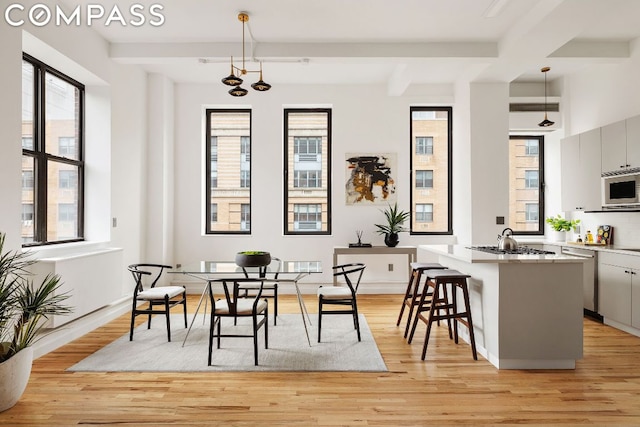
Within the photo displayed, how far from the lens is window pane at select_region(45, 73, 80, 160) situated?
4.33 meters

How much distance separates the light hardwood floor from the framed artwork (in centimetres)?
321

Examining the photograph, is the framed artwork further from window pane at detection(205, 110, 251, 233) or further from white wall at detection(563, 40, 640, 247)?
white wall at detection(563, 40, 640, 247)

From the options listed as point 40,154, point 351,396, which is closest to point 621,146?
point 351,396

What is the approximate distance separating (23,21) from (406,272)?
5381 mm

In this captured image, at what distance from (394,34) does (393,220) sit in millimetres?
2606

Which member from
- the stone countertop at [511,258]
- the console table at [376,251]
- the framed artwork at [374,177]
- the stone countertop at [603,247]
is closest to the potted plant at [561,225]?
the stone countertop at [603,247]

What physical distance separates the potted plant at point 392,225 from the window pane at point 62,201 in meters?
3.96

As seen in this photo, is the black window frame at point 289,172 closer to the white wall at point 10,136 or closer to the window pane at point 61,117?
the window pane at point 61,117

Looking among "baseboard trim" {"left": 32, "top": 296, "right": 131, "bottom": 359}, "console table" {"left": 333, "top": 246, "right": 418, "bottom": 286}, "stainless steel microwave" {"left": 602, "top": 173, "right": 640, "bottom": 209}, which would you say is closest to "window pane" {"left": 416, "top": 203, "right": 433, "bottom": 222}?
"console table" {"left": 333, "top": 246, "right": 418, "bottom": 286}

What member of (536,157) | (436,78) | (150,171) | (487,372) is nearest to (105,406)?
(487,372)

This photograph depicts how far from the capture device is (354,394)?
2846 millimetres

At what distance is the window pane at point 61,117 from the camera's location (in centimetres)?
433

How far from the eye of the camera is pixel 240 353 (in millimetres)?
3646

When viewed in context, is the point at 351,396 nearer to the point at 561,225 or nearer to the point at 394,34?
the point at 394,34
